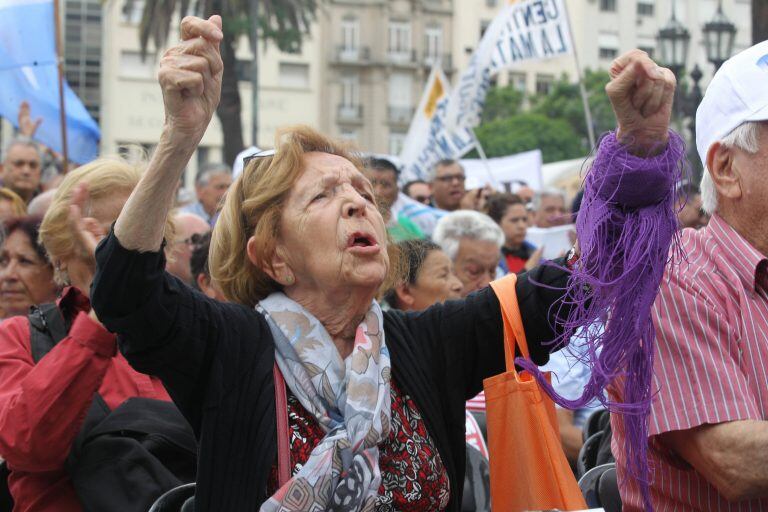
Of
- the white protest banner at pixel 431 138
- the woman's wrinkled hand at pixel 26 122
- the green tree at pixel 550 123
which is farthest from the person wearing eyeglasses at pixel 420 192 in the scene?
the green tree at pixel 550 123

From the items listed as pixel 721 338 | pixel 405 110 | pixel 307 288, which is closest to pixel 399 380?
pixel 307 288

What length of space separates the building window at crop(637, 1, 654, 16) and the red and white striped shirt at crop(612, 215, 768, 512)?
66.4 m

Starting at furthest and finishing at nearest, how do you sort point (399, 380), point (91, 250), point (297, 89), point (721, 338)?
point (297, 89) → point (91, 250) → point (399, 380) → point (721, 338)

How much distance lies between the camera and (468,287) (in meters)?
6.06

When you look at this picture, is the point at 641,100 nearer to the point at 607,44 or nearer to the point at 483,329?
the point at 483,329

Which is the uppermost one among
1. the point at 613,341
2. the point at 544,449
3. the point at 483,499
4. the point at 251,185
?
the point at 251,185

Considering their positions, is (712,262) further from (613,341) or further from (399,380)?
(399,380)

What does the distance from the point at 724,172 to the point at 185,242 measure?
362 centimetres

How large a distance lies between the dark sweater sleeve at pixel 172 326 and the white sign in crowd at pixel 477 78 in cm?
854

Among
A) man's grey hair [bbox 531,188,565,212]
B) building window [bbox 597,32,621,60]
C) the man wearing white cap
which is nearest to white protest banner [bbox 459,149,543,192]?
man's grey hair [bbox 531,188,565,212]

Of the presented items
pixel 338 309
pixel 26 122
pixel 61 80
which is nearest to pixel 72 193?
pixel 338 309

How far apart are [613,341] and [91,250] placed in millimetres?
1477

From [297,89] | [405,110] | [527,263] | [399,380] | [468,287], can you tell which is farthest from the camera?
[405,110]

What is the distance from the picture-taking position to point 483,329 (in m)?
3.02
